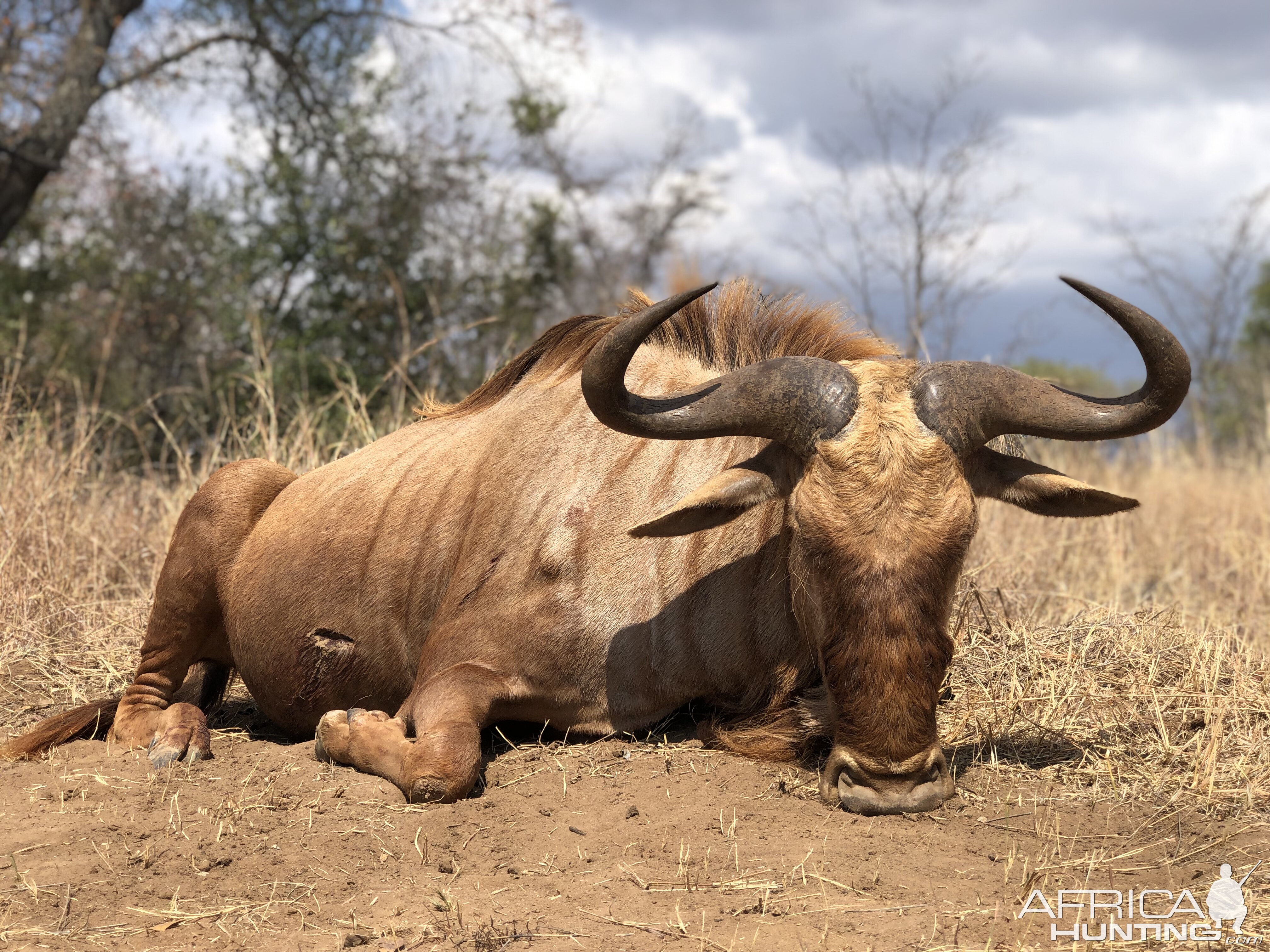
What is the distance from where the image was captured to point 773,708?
3.93 metres

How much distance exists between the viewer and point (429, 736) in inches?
145

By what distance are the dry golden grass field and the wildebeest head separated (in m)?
0.32

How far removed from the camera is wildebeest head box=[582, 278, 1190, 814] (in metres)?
3.31

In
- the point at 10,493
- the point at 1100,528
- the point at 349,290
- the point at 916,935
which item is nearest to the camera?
the point at 916,935

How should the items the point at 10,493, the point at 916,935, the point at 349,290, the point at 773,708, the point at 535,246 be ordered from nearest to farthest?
the point at 916,935
the point at 773,708
the point at 10,493
the point at 349,290
the point at 535,246

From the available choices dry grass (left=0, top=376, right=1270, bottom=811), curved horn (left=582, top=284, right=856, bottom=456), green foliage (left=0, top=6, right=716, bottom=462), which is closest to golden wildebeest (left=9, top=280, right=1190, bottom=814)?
curved horn (left=582, top=284, right=856, bottom=456)

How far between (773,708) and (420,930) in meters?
1.58

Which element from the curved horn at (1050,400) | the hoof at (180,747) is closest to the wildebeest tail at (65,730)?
the hoof at (180,747)

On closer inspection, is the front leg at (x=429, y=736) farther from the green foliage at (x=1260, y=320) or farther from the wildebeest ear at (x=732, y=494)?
the green foliage at (x=1260, y=320)

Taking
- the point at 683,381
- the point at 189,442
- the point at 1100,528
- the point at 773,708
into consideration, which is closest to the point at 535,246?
the point at 189,442

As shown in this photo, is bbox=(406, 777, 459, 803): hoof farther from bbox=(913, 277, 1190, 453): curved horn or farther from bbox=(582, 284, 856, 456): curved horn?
bbox=(913, 277, 1190, 453): curved horn

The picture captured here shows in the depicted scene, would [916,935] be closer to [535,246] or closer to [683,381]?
[683,381]

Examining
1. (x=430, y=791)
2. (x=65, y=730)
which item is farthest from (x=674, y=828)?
(x=65, y=730)

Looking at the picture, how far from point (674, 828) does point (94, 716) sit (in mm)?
2695
